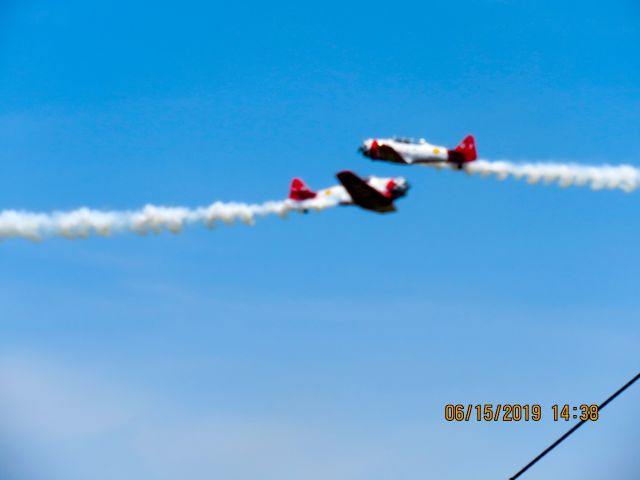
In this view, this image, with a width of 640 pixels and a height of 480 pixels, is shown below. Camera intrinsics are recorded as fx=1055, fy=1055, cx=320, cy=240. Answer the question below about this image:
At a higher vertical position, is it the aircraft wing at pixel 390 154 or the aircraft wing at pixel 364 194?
the aircraft wing at pixel 390 154

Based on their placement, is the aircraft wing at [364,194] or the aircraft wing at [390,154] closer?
the aircraft wing at [364,194]

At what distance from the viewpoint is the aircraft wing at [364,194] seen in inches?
2766

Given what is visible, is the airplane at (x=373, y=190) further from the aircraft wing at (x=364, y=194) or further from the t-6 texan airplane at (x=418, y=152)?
the t-6 texan airplane at (x=418, y=152)

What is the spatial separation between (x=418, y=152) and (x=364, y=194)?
8212 mm

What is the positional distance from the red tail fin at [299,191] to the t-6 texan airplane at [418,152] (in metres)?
5.16

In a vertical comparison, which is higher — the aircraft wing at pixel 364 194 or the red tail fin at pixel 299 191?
the red tail fin at pixel 299 191

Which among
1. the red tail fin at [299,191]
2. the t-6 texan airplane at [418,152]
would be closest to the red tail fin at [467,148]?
the t-6 texan airplane at [418,152]

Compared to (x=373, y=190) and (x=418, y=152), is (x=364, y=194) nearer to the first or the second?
(x=373, y=190)

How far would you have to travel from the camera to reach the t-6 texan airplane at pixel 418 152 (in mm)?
77500

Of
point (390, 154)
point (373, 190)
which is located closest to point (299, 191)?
point (390, 154)

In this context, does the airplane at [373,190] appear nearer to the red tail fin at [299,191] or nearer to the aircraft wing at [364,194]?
the aircraft wing at [364,194]

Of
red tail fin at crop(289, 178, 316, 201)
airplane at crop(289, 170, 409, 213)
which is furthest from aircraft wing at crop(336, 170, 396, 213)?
red tail fin at crop(289, 178, 316, 201)

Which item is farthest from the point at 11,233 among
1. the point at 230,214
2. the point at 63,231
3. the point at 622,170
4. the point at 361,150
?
the point at 622,170

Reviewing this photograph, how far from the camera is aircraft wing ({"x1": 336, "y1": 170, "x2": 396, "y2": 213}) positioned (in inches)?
2766
